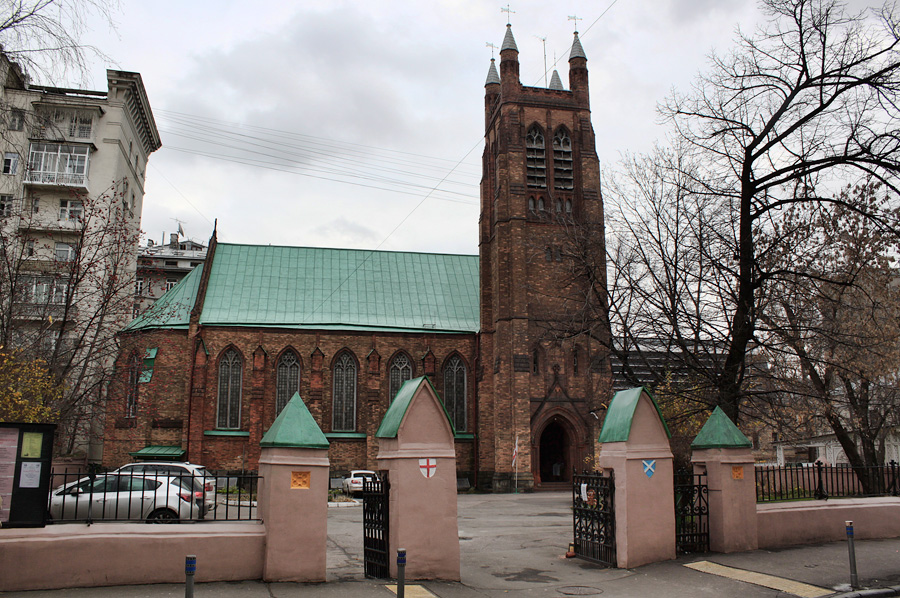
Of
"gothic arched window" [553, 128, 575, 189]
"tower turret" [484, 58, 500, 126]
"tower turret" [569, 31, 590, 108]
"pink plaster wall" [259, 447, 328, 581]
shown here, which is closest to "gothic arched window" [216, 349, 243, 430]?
"gothic arched window" [553, 128, 575, 189]

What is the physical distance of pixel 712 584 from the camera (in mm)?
10086

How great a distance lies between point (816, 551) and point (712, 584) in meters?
3.24

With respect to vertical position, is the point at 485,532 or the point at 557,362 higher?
the point at 557,362

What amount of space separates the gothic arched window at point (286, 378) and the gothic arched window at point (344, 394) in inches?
68.9

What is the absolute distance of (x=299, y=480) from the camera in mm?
9984

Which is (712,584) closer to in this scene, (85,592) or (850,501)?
(850,501)

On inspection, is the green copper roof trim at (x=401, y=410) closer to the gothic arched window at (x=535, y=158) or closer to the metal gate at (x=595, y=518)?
the metal gate at (x=595, y=518)

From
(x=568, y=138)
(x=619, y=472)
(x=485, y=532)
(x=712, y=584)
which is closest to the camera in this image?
(x=712, y=584)

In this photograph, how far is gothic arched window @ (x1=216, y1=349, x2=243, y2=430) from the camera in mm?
32531

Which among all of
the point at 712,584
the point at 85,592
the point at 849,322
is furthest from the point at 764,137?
the point at 85,592

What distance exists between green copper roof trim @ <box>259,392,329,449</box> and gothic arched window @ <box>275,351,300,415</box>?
77.0 ft

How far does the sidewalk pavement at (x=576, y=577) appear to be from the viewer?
362 inches

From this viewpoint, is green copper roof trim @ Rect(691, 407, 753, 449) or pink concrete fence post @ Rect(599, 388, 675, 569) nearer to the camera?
pink concrete fence post @ Rect(599, 388, 675, 569)

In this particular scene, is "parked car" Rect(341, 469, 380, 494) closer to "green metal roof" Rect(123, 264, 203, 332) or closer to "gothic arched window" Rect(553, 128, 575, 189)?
"green metal roof" Rect(123, 264, 203, 332)
